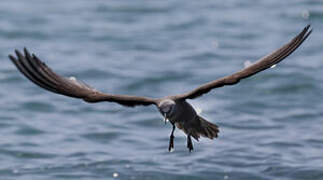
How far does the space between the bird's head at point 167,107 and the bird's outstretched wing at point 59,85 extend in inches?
7.4

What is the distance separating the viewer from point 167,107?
29.9ft

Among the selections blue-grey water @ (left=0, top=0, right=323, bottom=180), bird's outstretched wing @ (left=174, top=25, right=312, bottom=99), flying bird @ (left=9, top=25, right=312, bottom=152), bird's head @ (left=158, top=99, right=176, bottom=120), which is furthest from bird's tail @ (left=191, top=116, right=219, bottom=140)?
blue-grey water @ (left=0, top=0, right=323, bottom=180)

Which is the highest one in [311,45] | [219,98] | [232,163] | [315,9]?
[315,9]

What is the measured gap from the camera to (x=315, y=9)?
20125 mm

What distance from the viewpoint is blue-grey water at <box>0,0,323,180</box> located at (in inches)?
492

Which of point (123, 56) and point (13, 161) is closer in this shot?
point (13, 161)

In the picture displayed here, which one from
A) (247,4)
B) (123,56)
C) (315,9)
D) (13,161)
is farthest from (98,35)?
(13,161)

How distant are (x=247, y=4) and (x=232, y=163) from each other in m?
8.93

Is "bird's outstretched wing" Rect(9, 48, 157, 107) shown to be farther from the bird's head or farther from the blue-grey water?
the blue-grey water

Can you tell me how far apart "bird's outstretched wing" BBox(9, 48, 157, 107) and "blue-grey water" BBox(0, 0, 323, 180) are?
274 cm

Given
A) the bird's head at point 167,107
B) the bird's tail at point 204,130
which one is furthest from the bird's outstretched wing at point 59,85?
the bird's tail at point 204,130

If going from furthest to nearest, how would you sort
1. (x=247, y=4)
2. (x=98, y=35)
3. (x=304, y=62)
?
(x=247, y=4) < (x=98, y=35) < (x=304, y=62)

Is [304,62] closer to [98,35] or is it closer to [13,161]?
[98,35]

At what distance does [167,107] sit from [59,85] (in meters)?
1.24
